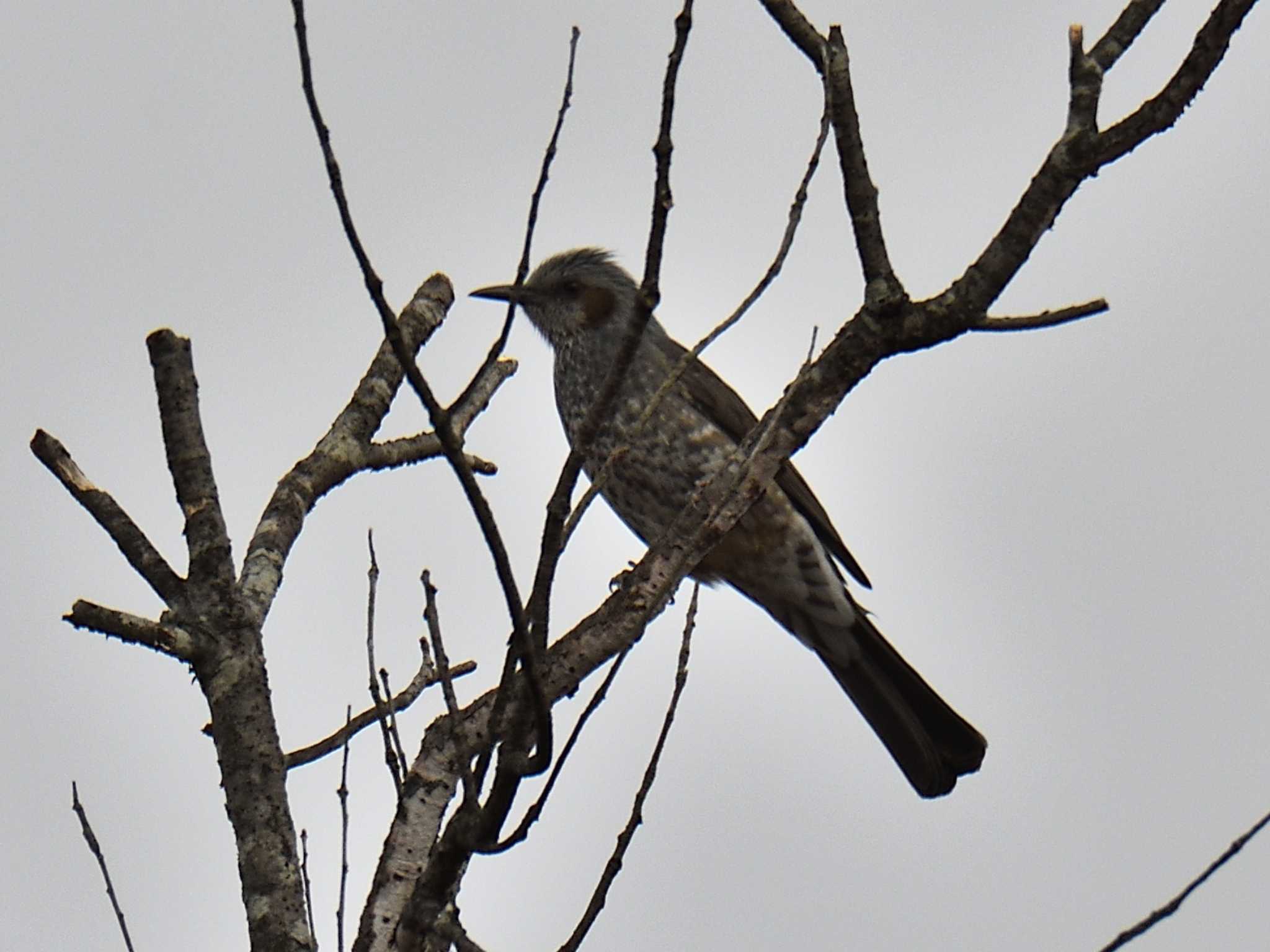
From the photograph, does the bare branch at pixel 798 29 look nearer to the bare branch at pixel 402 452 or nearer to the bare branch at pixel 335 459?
the bare branch at pixel 335 459

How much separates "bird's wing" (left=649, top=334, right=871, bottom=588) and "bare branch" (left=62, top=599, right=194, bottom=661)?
9.64 feet

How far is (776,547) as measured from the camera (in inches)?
223

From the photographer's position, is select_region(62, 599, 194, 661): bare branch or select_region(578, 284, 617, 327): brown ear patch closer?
select_region(62, 599, 194, 661): bare branch

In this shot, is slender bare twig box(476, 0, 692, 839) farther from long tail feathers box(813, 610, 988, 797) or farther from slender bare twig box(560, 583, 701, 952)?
long tail feathers box(813, 610, 988, 797)

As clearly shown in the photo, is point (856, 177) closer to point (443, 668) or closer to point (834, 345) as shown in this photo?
point (834, 345)

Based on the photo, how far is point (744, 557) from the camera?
5.70 m

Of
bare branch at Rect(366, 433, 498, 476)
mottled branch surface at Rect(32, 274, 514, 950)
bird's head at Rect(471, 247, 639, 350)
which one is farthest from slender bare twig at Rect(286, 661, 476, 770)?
bird's head at Rect(471, 247, 639, 350)

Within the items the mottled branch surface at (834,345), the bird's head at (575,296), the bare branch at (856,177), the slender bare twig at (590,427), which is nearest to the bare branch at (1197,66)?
the mottled branch surface at (834,345)

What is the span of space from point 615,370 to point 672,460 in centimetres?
333

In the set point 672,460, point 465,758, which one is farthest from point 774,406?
Answer: point 672,460

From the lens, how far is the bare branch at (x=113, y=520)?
10.1ft

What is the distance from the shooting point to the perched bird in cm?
556

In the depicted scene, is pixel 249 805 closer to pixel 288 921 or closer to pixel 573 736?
pixel 288 921

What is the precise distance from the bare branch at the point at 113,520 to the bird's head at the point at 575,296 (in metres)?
3.25
